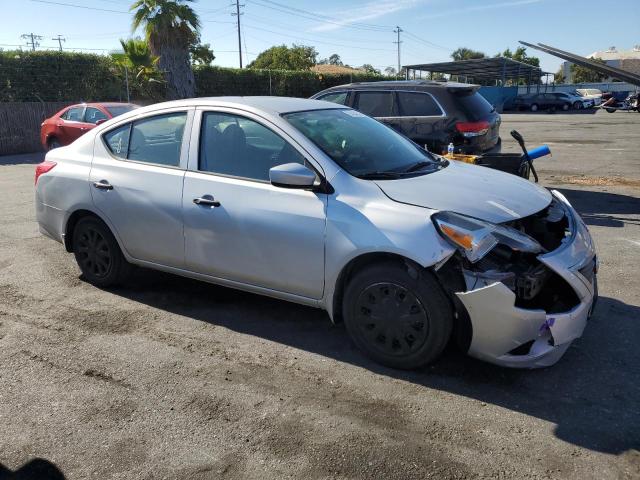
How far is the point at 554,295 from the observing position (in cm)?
352

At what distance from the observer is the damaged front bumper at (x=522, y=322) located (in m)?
3.26

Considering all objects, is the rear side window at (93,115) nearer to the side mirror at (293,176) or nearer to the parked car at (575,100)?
the side mirror at (293,176)

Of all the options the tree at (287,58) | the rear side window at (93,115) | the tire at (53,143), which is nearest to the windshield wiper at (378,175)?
the rear side window at (93,115)

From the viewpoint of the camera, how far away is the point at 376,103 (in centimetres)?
905

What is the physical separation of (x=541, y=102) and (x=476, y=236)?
4738cm

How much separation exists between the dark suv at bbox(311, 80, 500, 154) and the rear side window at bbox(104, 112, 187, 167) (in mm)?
4607

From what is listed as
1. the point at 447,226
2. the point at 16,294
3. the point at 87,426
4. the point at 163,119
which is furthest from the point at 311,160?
the point at 16,294

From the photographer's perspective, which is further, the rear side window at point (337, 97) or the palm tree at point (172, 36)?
the palm tree at point (172, 36)

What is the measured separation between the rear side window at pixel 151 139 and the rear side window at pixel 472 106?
4.96 meters

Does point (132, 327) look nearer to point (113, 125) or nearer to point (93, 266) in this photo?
point (93, 266)


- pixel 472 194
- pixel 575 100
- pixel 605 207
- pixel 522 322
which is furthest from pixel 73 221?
pixel 575 100

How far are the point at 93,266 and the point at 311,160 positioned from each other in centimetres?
248

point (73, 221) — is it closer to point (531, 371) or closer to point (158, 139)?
point (158, 139)

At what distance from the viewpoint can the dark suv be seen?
8242mm
